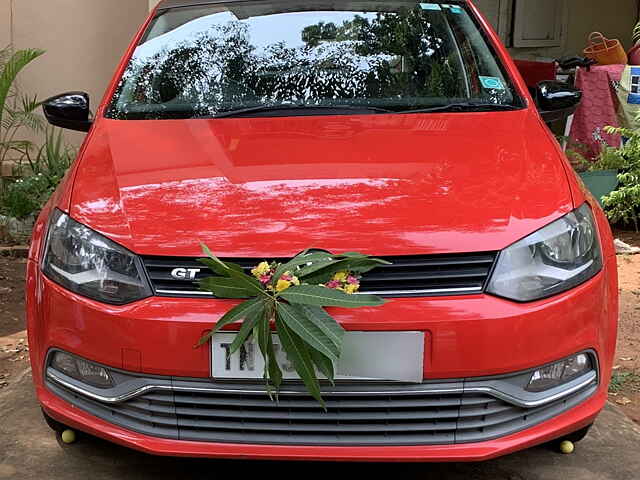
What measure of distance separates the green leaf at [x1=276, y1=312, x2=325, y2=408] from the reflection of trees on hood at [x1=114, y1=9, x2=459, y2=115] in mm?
1262

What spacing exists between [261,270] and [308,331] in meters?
0.20

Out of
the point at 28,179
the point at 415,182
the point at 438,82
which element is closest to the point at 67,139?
the point at 28,179

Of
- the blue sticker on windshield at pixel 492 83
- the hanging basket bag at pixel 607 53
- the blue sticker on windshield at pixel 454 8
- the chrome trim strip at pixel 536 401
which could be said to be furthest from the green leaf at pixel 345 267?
the hanging basket bag at pixel 607 53

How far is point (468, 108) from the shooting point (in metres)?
3.23

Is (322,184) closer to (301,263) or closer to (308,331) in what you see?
(301,263)

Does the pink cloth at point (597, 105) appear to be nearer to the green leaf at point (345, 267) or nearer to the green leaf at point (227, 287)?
the green leaf at point (345, 267)

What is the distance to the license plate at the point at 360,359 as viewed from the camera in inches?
89.1

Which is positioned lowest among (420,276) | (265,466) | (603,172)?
(603,172)

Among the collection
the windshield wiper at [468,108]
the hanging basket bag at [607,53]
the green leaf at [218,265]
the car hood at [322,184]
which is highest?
the windshield wiper at [468,108]

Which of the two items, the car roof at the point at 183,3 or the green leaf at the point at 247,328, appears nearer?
the green leaf at the point at 247,328

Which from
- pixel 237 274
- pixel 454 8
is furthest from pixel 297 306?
pixel 454 8

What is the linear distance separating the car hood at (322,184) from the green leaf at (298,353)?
8.4 inches

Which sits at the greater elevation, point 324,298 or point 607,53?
point 324,298

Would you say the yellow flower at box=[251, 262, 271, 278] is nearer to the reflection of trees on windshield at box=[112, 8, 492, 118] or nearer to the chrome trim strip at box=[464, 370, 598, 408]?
the chrome trim strip at box=[464, 370, 598, 408]
